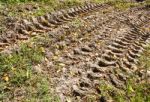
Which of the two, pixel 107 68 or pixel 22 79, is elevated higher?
pixel 22 79

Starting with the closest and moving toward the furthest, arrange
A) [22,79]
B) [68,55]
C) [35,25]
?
[22,79]
[68,55]
[35,25]

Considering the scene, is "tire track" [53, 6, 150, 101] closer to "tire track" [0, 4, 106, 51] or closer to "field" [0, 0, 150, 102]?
"field" [0, 0, 150, 102]

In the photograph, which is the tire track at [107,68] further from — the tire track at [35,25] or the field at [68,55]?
the tire track at [35,25]

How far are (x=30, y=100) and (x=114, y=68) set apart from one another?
207cm

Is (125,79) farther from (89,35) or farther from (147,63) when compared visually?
(89,35)

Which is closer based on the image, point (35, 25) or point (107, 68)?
point (107, 68)

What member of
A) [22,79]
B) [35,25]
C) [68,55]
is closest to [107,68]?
[68,55]

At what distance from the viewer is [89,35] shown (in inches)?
301

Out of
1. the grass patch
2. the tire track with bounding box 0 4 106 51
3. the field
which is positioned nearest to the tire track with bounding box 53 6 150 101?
the field

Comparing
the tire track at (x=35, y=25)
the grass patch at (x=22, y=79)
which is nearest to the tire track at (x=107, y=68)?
the grass patch at (x=22, y=79)

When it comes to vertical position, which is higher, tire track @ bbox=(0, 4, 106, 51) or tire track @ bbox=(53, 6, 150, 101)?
tire track @ bbox=(0, 4, 106, 51)

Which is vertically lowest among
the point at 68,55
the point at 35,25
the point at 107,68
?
the point at 107,68

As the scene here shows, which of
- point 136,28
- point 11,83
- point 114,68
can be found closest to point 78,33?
point 114,68

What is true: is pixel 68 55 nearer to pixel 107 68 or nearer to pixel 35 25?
pixel 107 68
